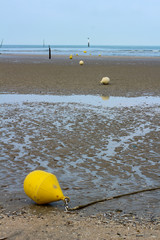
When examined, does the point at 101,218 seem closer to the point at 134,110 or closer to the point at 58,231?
the point at 58,231

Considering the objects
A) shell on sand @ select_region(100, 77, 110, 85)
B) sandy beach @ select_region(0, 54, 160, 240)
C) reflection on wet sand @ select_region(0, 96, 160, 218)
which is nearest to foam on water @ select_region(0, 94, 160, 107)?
sandy beach @ select_region(0, 54, 160, 240)

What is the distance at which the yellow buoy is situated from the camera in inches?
226

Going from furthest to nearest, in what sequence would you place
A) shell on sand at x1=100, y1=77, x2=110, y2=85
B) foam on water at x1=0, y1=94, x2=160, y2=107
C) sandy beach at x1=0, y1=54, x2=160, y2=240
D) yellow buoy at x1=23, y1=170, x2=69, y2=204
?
shell on sand at x1=100, y1=77, x2=110, y2=85
foam on water at x1=0, y1=94, x2=160, y2=107
yellow buoy at x1=23, y1=170, x2=69, y2=204
sandy beach at x1=0, y1=54, x2=160, y2=240

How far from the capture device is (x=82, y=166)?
25.4ft

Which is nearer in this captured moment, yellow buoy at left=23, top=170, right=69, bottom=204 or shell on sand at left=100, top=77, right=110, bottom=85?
yellow buoy at left=23, top=170, right=69, bottom=204

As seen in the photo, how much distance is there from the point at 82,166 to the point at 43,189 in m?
2.09

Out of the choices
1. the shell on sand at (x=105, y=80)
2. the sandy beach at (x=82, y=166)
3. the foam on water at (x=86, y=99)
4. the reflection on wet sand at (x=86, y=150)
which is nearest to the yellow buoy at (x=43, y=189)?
the sandy beach at (x=82, y=166)

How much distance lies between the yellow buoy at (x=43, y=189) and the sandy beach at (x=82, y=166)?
17 centimetres

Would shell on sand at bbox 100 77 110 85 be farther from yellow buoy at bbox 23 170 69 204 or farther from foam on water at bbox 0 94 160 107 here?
yellow buoy at bbox 23 170 69 204

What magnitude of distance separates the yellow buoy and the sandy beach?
17 centimetres

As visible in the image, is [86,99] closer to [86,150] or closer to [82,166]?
[86,150]

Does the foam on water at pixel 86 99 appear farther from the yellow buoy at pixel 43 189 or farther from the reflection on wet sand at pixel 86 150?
the yellow buoy at pixel 43 189

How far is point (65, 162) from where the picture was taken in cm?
798

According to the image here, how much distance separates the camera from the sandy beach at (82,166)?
201 inches
